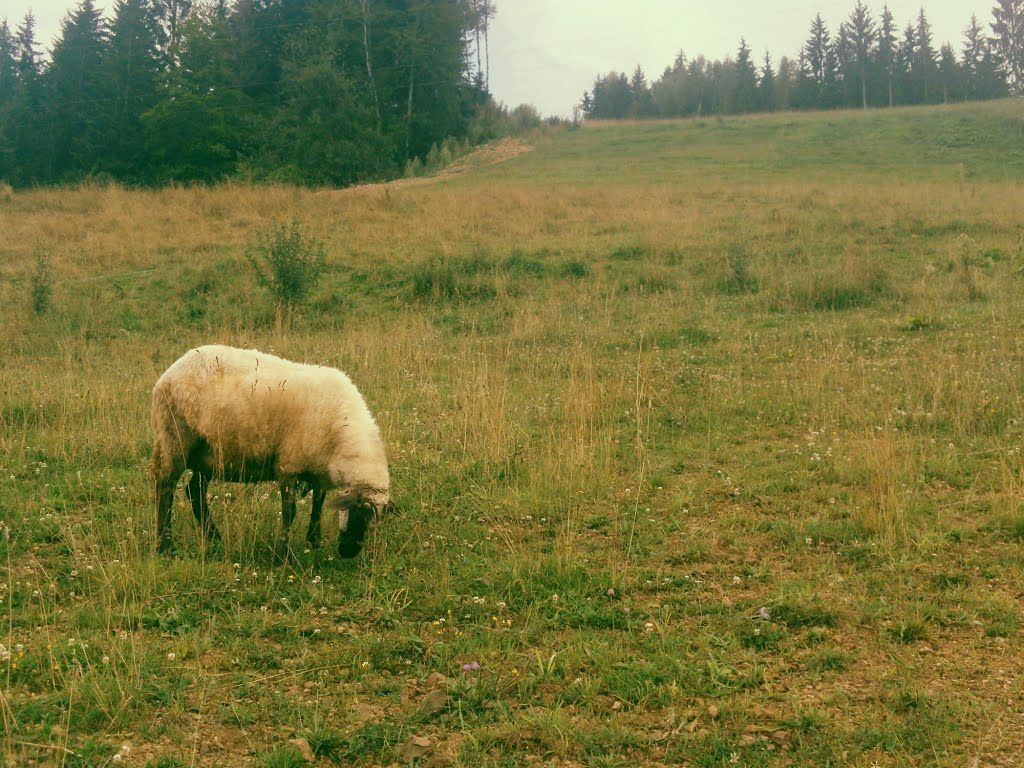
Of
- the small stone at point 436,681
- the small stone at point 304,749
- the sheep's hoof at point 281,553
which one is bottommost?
the small stone at point 304,749

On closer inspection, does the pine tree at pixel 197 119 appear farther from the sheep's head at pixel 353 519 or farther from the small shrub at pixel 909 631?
the small shrub at pixel 909 631

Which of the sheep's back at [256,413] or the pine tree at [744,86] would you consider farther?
the pine tree at [744,86]

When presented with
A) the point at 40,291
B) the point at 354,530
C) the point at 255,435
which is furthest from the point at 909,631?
the point at 40,291

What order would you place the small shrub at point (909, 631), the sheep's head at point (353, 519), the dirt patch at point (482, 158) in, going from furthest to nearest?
the dirt patch at point (482, 158)
the sheep's head at point (353, 519)
the small shrub at point (909, 631)

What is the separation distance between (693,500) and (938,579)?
1.82m

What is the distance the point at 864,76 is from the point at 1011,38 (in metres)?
13.4

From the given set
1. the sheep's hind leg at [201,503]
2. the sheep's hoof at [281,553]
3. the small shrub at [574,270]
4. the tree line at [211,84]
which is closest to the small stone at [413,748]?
the sheep's hoof at [281,553]

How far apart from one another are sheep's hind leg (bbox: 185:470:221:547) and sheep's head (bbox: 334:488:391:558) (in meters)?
1.02

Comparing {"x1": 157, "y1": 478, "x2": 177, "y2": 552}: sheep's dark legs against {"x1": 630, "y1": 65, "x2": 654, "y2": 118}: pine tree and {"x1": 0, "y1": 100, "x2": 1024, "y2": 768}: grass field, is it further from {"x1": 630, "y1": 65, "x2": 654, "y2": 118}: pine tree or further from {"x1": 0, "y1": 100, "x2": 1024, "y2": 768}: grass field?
{"x1": 630, "y1": 65, "x2": 654, "y2": 118}: pine tree

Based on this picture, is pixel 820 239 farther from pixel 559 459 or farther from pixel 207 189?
pixel 207 189

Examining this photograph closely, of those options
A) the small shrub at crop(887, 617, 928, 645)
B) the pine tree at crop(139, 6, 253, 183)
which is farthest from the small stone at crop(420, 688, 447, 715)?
the pine tree at crop(139, 6, 253, 183)

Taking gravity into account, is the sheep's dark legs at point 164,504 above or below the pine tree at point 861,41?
below

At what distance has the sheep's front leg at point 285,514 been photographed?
599cm

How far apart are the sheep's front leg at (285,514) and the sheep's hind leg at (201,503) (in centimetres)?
49
